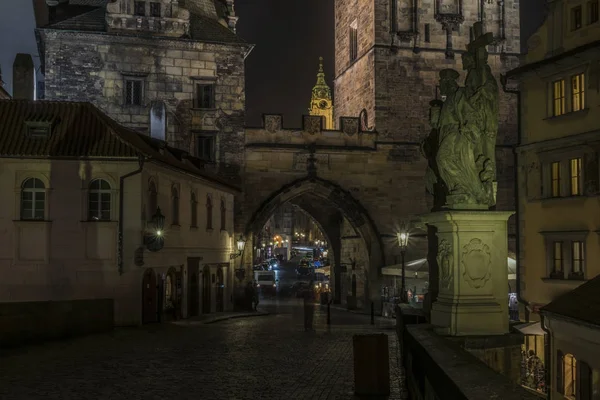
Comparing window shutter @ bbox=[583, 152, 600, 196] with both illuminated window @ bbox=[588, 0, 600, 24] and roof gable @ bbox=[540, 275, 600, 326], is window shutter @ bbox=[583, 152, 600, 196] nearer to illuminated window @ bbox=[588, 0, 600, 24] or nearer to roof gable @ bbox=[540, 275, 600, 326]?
illuminated window @ bbox=[588, 0, 600, 24]

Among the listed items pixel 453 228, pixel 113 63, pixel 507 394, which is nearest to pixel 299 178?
pixel 113 63

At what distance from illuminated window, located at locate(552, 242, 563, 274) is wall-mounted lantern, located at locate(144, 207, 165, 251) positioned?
11.9 metres

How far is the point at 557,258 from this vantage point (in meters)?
25.9

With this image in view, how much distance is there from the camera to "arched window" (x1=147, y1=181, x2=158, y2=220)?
2522cm

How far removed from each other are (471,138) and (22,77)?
2791cm

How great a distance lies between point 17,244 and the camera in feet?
77.6

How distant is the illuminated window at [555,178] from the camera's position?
2608 cm

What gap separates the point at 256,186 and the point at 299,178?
6.64 feet

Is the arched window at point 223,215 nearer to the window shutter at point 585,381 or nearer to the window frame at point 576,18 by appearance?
the window frame at point 576,18

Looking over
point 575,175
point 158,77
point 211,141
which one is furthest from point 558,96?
point 158,77

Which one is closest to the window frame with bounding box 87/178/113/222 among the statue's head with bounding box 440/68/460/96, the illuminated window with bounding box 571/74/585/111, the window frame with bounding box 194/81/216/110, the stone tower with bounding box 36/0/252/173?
the stone tower with bounding box 36/0/252/173

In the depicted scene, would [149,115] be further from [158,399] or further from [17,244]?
[158,399]

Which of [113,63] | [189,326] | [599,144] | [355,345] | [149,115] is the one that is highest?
[113,63]

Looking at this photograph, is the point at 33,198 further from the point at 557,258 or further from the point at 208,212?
the point at 557,258
